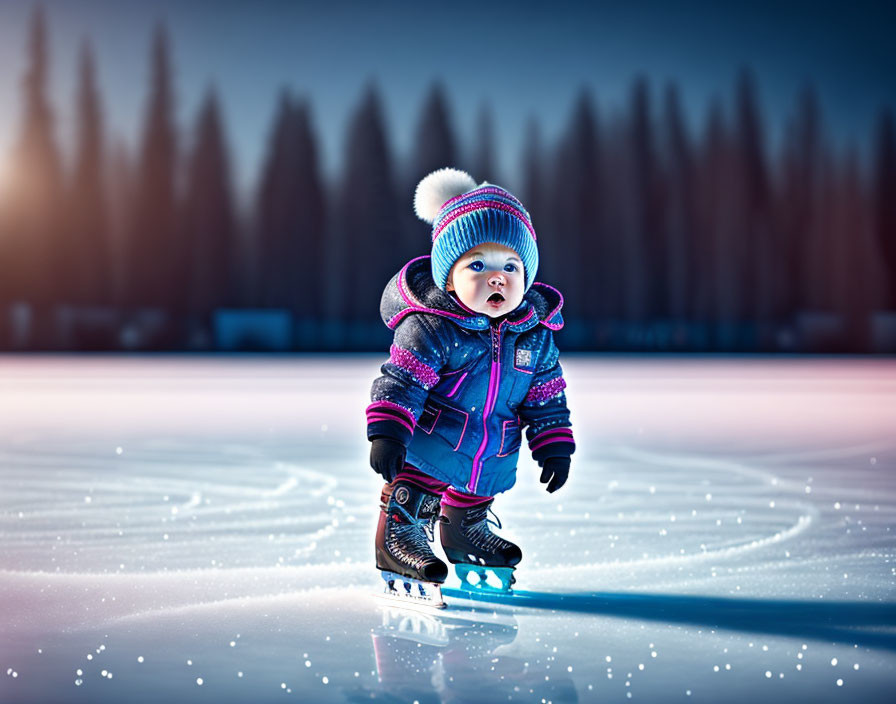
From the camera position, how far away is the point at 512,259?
7.49 feet

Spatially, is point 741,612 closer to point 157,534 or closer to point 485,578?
point 485,578

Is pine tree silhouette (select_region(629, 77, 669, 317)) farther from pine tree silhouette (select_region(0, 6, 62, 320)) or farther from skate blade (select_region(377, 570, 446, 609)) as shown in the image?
skate blade (select_region(377, 570, 446, 609))

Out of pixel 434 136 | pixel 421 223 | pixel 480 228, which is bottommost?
pixel 421 223

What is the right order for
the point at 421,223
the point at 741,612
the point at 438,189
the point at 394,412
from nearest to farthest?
the point at 741,612 → the point at 394,412 → the point at 438,189 → the point at 421,223

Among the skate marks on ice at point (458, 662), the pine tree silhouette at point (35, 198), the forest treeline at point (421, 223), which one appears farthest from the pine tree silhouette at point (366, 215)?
the skate marks on ice at point (458, 662)

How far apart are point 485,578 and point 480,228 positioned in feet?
2.62

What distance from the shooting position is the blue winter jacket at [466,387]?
2.21 meters

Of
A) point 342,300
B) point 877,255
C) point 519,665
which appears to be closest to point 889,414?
point 519,665

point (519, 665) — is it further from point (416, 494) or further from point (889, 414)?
point (889, 414)

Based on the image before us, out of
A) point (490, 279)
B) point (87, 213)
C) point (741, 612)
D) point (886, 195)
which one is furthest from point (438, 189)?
point (886, 195)

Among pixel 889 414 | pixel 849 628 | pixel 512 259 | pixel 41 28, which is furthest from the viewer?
pixel 41 28

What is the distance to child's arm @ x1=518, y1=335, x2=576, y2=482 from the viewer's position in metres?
2.37

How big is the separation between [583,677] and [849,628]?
612 millimetres

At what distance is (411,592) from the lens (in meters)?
2.21
